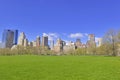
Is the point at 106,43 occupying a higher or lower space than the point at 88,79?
higher

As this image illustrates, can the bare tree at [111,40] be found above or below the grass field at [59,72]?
above

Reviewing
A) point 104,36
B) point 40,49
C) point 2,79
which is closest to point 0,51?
point 40,49

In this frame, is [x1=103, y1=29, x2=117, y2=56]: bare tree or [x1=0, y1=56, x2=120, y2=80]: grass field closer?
[x1=0, y1=56, x2=120, y2=80]: grass field

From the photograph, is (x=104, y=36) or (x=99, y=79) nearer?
(x=99, y=79)

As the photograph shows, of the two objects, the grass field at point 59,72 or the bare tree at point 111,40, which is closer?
the grass field at point 59,72

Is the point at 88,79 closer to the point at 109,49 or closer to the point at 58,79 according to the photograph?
the point at 58,79

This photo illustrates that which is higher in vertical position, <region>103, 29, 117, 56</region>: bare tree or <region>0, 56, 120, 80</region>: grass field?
<region>103, 29, 117, 56</region>: bare tree

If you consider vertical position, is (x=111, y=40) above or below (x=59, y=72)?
above

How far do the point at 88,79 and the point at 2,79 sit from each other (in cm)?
693

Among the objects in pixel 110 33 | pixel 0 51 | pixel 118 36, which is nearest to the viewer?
pixel 118 36

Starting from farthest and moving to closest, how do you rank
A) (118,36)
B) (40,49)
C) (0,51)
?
(40,49) → (0,51) → (118,36)

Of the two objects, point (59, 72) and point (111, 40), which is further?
point (111, 40)

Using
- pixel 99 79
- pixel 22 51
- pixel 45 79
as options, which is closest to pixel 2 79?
pixel 45 79

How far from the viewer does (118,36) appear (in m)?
95.6
